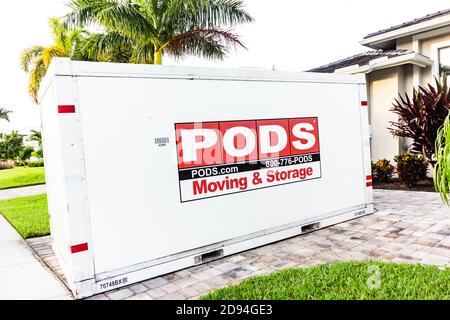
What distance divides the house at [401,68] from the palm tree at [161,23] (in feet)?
14.7

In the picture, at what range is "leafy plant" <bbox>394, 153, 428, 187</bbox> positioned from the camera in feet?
28.8

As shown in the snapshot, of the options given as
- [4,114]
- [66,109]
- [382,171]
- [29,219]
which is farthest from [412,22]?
[4,114]

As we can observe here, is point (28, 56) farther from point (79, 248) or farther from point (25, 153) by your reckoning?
point (79, 248)

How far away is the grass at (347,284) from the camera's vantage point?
3.07 meters

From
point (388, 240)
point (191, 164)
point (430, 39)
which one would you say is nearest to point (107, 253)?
point (191, 164)

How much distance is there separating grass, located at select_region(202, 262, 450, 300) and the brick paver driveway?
1.19ft

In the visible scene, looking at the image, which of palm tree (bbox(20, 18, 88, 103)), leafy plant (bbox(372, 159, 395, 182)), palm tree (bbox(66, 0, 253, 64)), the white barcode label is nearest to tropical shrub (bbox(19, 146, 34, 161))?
palm tree (bbox(20, 18, 88, 103))

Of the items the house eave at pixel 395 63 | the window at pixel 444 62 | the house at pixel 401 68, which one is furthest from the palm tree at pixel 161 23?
the window at pixel 444 62

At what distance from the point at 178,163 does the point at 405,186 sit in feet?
24.6

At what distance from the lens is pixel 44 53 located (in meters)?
19.0

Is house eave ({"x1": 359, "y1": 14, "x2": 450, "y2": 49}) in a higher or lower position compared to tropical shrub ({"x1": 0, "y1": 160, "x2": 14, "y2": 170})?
higher

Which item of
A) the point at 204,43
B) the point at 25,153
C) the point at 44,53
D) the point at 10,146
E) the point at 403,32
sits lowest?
the point at 25,153

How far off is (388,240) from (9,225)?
27.1 feet

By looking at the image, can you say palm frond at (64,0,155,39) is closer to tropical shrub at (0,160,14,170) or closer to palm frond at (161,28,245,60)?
palm frond at (161,28,245,60)
